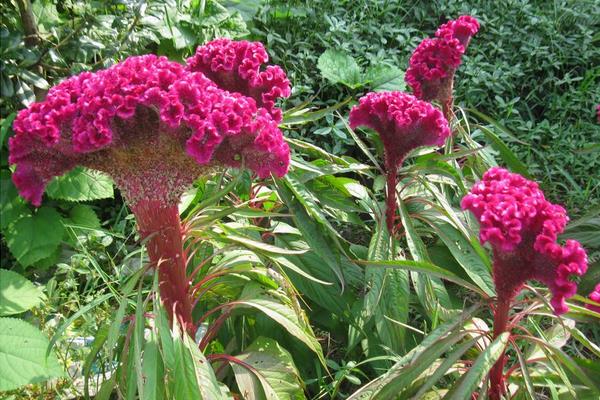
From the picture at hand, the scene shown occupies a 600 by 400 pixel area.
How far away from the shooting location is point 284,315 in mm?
2076

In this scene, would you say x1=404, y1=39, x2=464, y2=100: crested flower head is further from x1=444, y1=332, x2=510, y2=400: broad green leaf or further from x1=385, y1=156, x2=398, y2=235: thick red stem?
x1=444, y1=332, x2=510, y2=400: broad green leaf

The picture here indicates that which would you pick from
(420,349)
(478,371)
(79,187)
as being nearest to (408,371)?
(420,349)

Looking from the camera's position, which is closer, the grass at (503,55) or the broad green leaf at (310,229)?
the broad green leaf at (310,229)

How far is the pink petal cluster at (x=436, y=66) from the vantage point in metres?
2.98

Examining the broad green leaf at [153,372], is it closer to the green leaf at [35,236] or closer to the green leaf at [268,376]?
the green leaf at [268,376]

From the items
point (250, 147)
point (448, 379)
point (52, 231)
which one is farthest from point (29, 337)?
point (448, 379)

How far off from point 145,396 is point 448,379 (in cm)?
141

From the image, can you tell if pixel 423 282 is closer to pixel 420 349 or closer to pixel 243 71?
pixel 420 349

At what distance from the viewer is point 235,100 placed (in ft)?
6.12

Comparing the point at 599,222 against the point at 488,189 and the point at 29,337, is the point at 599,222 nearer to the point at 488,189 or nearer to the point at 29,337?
the point at 488,189

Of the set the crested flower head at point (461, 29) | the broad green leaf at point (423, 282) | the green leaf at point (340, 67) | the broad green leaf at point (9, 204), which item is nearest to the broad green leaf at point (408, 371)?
the broad green leaf at point (423, 282)

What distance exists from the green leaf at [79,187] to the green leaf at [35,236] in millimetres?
134

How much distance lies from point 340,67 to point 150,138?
9.21ft

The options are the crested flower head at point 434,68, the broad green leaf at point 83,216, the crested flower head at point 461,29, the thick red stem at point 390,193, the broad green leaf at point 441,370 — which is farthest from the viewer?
the broad green leaf at point 83,216
